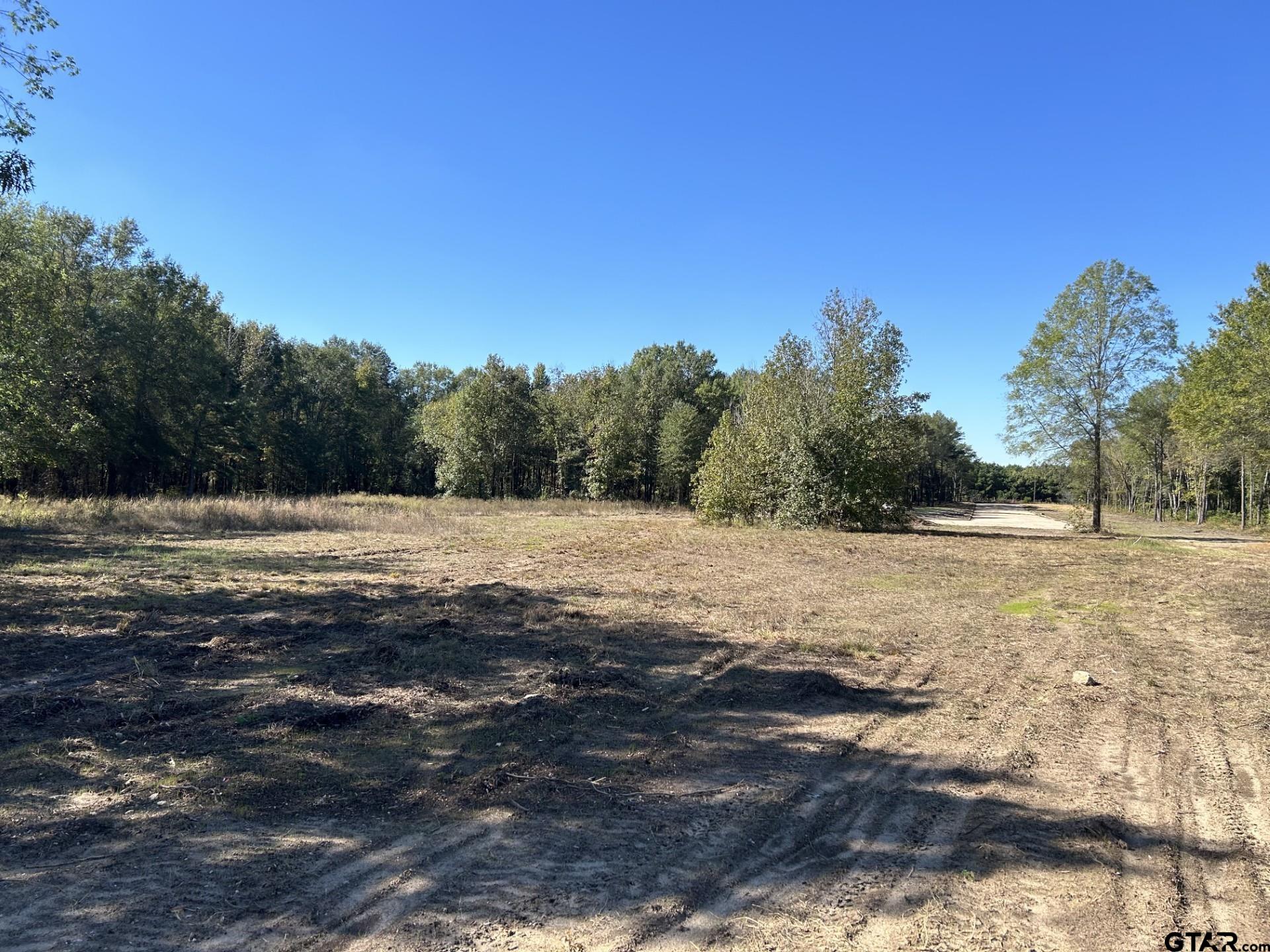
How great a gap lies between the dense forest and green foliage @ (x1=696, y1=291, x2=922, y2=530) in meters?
0.09

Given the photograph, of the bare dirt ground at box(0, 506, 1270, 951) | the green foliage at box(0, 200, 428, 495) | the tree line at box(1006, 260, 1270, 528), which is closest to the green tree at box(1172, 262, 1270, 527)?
the tree line at box(1006, 260, 1270, 528)

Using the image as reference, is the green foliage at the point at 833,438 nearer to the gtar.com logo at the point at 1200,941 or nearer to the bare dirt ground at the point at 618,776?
the bare dirt ground at the point at 618,776

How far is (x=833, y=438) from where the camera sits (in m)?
25.0

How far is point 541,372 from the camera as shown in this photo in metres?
67.2

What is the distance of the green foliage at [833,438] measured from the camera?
82.1ft

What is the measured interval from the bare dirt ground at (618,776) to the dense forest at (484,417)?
16183 mm

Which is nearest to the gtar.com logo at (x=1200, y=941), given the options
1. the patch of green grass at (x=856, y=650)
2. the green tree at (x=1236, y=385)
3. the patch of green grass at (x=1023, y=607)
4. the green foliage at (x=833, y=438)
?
the patch of green grass at (x=856, y=650)

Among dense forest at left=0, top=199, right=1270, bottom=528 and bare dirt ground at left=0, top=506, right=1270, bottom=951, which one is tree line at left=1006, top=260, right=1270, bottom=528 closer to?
dense forest at left=0, top=199, right=1270, bottom=528

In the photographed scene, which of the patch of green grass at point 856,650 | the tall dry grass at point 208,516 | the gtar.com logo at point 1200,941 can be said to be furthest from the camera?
the tall dry grass at point 208,516

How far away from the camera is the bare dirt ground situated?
2.82 meters

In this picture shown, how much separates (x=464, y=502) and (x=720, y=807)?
38.9 m

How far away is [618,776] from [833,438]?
22641 mm

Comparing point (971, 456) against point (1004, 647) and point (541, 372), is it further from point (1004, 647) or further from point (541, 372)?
point (1004, 647)

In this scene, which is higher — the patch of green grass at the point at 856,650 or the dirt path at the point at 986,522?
the dirt path at the point at 986,522
